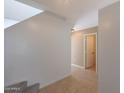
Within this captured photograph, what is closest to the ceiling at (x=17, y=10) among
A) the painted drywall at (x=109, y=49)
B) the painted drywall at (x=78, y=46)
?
the painted drywall at (x=109, y=49)

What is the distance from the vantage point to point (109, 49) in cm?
223

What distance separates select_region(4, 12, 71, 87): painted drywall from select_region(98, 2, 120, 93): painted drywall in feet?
6.26

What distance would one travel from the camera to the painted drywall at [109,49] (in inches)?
81.0

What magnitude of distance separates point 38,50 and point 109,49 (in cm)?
212

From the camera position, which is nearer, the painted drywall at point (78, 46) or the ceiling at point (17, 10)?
the ceiling at point (17, 10)

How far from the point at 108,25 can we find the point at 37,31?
2.10m

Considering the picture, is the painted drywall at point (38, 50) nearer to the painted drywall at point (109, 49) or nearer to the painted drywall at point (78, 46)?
the painted drywall at point (78, 46)

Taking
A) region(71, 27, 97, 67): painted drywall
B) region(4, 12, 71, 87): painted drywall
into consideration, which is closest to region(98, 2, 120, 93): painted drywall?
region(4, 12, 71, 87): painted drywall

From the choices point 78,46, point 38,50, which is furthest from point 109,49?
point 78,46

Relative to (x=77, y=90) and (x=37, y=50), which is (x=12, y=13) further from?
(x=77, y=90)

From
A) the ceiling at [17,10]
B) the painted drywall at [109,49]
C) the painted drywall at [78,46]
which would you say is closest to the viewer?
the painted drywall at [109,49]

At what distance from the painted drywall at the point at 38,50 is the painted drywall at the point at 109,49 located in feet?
6.26
